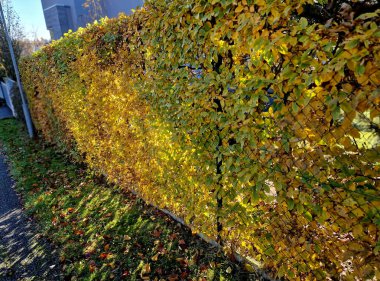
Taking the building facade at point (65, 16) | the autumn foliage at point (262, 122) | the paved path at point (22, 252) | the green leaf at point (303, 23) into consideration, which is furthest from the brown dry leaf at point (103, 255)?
the building facade at point (65, 16)

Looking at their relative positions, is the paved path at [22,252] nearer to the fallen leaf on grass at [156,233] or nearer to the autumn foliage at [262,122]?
the fallen leaf on grass at [156,233]

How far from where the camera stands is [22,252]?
3.81 m

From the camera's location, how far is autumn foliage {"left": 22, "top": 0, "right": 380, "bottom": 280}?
1.64 metres

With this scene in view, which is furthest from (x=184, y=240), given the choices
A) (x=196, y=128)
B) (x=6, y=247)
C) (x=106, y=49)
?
(x=106, y=49)

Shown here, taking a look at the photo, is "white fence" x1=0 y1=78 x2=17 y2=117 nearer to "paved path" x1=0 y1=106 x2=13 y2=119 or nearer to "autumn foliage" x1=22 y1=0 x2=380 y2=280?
"paved path" x1=0 y1=106 x2=13 y2=119

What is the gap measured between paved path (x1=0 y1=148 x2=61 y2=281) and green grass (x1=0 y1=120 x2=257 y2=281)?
14cm

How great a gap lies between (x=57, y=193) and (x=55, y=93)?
2779mm

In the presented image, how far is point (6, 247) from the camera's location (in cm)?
396

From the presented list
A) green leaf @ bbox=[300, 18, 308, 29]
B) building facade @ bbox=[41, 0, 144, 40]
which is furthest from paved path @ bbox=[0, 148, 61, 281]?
building facade @ bbox=[41, 0, 144, 40]

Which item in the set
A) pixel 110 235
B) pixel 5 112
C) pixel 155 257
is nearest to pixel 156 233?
Answer: pixel 155 257

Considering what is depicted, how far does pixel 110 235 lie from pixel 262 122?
2.86 meters

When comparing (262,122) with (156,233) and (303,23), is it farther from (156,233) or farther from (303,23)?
(156,233)

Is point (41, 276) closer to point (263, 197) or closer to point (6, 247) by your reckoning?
point (6, 247)

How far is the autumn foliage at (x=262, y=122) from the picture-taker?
64.7 inches
